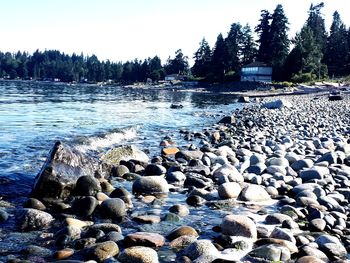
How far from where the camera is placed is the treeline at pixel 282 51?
74.8m

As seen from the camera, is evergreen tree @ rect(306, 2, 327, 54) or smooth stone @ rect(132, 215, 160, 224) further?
evergreen tree @ rect(306, 2, 327, 54)

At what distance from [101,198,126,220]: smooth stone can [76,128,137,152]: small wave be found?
5519 mm

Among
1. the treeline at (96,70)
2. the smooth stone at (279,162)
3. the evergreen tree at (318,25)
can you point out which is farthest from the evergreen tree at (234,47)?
the smooth stone at (279,162)

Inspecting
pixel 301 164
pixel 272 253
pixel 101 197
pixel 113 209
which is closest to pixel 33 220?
pixel 113 209

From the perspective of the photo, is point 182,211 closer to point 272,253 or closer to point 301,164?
point 272,253

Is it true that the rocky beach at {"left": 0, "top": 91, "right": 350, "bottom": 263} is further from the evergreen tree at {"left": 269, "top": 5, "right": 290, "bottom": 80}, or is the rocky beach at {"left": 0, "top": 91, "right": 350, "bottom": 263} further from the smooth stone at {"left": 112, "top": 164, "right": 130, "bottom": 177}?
the evergreen tree at {"left": 269, "top": 5, "right": 290, "bottom": 80}

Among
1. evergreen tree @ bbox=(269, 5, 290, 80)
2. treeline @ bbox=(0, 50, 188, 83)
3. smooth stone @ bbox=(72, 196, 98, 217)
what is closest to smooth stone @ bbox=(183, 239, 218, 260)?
smooth stone @ bbox=(72, 196, 98, 217)

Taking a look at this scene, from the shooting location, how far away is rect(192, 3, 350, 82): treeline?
74.8 m

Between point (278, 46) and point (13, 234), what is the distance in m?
88.5

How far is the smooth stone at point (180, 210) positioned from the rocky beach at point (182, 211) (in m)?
0.02

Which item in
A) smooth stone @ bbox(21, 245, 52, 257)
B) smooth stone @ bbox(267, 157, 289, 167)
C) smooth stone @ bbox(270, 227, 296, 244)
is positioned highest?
smooth stone @ bbox(267, 157, 289, 167)

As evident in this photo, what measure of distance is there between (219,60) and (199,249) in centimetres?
9408

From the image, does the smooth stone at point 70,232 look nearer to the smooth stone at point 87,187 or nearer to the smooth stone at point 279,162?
the smooth stone at point 87,187

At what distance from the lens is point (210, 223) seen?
19.0 ft
